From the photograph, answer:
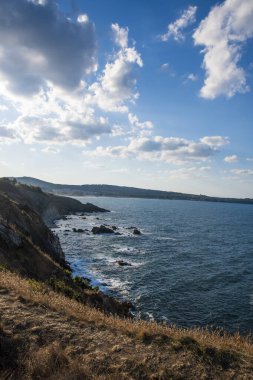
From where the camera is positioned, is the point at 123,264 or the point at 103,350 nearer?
the point at 103,350

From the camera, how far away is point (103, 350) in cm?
927

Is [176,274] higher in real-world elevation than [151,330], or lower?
lower

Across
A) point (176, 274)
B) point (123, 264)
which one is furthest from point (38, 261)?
point (123, 264)

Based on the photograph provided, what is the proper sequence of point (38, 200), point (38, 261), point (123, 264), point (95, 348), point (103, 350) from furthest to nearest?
point (38, 200) < point (123, 264) < point (38, 261) < point (95, 348) < point (103, 350)

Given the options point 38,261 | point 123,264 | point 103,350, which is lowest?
point 123,264

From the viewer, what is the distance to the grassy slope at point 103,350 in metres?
8.14

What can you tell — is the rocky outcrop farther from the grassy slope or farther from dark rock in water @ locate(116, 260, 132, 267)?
the grassy slope

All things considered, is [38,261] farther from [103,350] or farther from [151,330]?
[103,350]

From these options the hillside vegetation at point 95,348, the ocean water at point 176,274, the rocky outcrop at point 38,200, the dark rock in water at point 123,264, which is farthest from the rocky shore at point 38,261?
the rocky outcrop at point 38,200

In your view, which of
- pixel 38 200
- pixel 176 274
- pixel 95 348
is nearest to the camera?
pixel 95 348

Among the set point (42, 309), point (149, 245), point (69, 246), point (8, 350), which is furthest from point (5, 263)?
point (149, 245)

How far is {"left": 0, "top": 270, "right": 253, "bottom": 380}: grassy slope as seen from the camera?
8.14 metres

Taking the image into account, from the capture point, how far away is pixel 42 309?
12047 millimetres

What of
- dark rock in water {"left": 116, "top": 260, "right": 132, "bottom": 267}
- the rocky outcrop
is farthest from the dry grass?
the rocky outcrop
